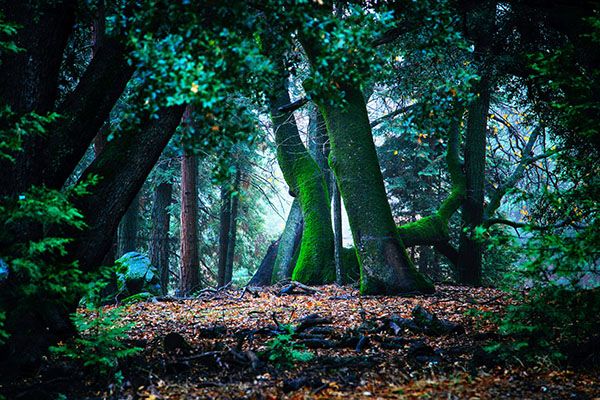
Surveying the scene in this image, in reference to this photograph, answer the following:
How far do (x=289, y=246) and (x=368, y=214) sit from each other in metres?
4.97

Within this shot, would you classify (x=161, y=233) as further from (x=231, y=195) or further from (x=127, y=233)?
(x=231, y=195)

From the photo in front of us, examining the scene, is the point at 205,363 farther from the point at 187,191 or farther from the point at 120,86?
the point at 187,191

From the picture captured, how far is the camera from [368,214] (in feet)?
27.6

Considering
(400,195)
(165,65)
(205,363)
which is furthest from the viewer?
(400,195)

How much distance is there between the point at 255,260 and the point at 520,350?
1787 cm

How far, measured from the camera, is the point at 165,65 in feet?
10.5

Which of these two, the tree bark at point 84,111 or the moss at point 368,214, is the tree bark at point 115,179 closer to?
the tree bark at point 84,111

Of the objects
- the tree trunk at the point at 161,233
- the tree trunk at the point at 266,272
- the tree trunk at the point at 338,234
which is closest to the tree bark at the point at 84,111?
the tree trunk at the point at 338,234

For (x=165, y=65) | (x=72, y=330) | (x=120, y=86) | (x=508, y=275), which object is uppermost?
(x=120, y=86)

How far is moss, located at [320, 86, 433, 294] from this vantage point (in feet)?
27.3

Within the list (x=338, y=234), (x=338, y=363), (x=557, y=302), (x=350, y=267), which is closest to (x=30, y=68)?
(x=338, y=363)

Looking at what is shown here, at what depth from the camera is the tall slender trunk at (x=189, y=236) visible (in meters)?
Result: 10.6

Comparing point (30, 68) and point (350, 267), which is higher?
point (30, 68)

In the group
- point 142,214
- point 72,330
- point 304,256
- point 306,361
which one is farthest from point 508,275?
point 142,214
